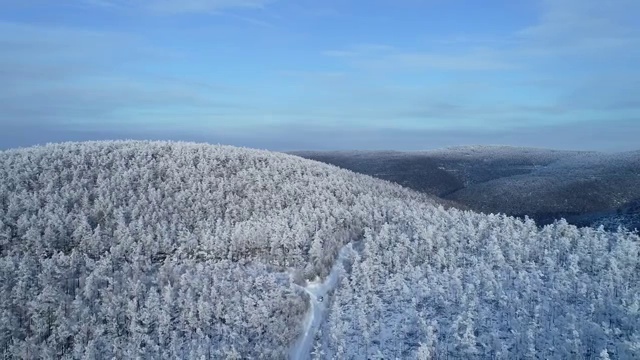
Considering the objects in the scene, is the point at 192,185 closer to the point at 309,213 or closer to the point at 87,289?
the point at 309,213

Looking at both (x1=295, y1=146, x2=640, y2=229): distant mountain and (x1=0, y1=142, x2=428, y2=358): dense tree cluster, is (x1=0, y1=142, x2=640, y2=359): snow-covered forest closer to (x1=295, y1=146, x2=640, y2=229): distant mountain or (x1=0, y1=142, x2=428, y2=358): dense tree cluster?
(x1=0, y1=142, x2=428, y2=358): dense tree cluster

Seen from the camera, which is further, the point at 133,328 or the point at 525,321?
the point at 133,328

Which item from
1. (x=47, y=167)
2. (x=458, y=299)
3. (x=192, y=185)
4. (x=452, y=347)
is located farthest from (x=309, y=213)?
(x=47, y=167)

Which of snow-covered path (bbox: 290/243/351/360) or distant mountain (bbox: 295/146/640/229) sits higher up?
distant mountain (bbox: 295/146/640/229)

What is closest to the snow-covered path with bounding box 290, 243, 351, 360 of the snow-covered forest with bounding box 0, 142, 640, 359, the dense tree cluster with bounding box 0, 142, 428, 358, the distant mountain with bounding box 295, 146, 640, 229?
the snow-covered forest with bounding box 0, 142, 640, 359

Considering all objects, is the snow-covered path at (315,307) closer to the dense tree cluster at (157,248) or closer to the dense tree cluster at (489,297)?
the dense tree cluster at (157,248)

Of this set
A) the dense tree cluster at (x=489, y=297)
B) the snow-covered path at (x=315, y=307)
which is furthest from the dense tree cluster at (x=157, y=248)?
the dense tree cluster at (x=489, y=297)

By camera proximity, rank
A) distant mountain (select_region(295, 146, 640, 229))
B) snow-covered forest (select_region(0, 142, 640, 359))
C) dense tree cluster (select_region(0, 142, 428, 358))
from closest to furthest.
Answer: snow-covered forest (select_region(0, 142, 640, 359)) < dense tree cluster (select_region(0, 142, 428, 358)) < distant mountain (select_region(295, 146, 640, 229))
